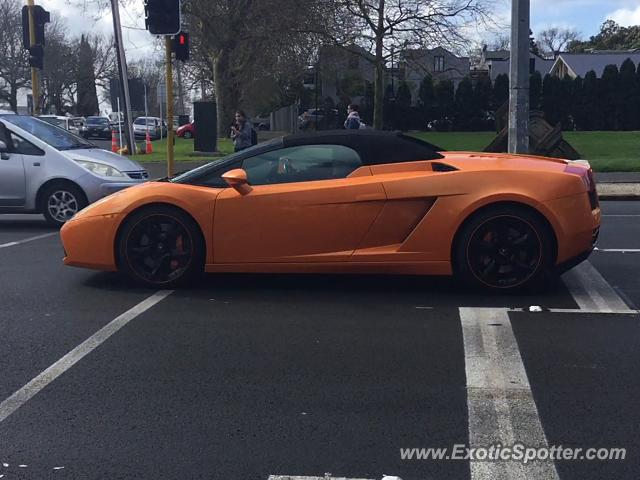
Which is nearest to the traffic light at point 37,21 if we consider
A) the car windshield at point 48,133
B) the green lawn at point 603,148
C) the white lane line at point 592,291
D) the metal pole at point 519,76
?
the car windshield at point 48,133

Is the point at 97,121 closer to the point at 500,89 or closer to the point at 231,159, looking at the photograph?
the point at 500,89

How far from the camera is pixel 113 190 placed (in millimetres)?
11734

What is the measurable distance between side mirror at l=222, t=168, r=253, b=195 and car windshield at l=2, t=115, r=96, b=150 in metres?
5.74

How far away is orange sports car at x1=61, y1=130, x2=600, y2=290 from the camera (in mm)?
6828

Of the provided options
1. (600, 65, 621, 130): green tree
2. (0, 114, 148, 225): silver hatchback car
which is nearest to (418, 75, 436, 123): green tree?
(600, 65, 621, 130): green tree

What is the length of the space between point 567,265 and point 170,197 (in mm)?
3331

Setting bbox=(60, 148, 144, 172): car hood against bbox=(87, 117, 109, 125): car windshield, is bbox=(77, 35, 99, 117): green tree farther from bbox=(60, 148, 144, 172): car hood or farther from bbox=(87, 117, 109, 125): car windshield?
bbox=(60, 148, 144, 172): car hood

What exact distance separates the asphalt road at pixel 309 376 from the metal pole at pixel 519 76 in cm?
653

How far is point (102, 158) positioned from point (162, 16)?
273 cm

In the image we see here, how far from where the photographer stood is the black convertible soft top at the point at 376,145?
283 inches

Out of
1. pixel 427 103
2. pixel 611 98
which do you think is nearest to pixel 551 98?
pixel 611 98

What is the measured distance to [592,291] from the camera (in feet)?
23.4

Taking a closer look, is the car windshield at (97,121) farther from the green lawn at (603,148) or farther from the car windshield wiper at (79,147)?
the car windshield wiper at (79,147)

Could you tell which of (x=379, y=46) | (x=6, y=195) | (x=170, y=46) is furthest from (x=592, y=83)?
(x=6, y=195)
